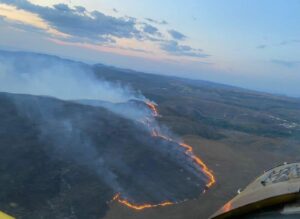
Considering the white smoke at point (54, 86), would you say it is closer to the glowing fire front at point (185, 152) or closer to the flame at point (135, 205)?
the glowing fire front at point (185, 152)

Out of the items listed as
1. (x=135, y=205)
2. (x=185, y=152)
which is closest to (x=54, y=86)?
(x=185, y=152)

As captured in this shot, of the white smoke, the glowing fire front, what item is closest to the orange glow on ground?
the glowing fire front

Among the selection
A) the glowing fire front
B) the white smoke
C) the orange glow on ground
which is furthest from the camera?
the white smoke

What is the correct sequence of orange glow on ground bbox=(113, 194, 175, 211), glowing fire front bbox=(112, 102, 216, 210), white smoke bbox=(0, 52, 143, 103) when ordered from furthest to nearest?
1. white smoke bbox=(0, 52, 143, 103)
2. glowing fire front bbox=(112, 102, 216, 210)
3. orange glow on ground bbox=(113, 194, 175, 211)

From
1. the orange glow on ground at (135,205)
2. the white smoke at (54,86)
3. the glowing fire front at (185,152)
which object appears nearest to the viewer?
the orange glow on ground at (135,205)

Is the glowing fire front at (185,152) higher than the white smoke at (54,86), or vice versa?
the white smoke at (54,86)

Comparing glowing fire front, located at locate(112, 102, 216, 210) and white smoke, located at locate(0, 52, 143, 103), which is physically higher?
white smoke, located at locate(0, 52, 143, 103)

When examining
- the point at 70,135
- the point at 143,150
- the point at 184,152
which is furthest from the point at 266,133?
the point at 70,135

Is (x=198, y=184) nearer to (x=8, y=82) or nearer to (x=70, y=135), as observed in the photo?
(x=70, y=135)

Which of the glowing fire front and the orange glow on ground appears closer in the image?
the orange glow on ground

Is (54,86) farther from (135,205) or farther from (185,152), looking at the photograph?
(135,205)

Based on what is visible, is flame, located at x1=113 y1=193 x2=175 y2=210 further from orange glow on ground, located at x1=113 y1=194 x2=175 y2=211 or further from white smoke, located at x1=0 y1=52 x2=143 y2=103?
white smoke, located at x1=0 y1=52 x2=143 y2=103

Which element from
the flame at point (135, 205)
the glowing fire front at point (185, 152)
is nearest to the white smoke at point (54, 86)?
the glowing fire front at point (185, 152)
